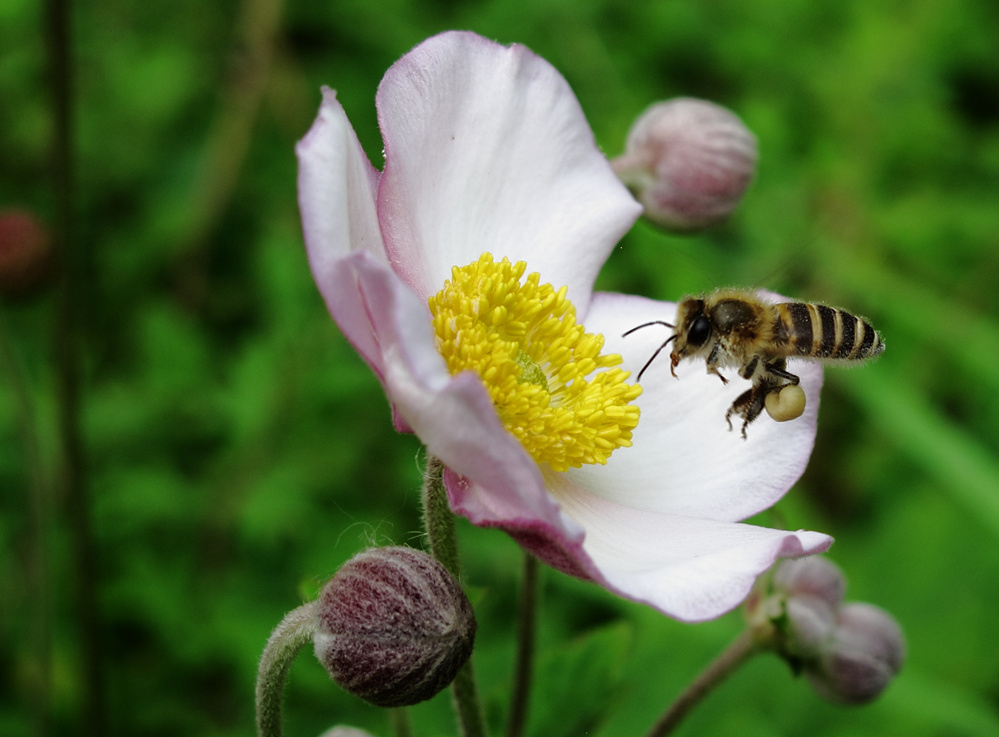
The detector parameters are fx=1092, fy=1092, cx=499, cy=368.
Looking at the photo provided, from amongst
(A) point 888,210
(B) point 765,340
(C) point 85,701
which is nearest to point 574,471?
(B) point 765,340

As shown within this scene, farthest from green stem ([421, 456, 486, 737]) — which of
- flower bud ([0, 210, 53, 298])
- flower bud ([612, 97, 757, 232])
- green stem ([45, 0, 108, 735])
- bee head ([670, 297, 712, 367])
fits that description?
flower bud ([0, 210, 53, 298])

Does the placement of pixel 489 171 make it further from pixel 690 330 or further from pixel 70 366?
pixel 70 366

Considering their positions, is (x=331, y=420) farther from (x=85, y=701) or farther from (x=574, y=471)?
(x=574, y=471)

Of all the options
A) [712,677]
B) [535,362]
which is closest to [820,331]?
[535,362]

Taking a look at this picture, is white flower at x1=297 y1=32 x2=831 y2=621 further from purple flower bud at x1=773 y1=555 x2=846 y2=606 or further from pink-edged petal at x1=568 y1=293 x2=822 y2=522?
purple flower bud at x1=773 y1=555 x2=846 y2=606

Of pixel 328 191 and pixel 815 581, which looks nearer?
pixel 328 191
